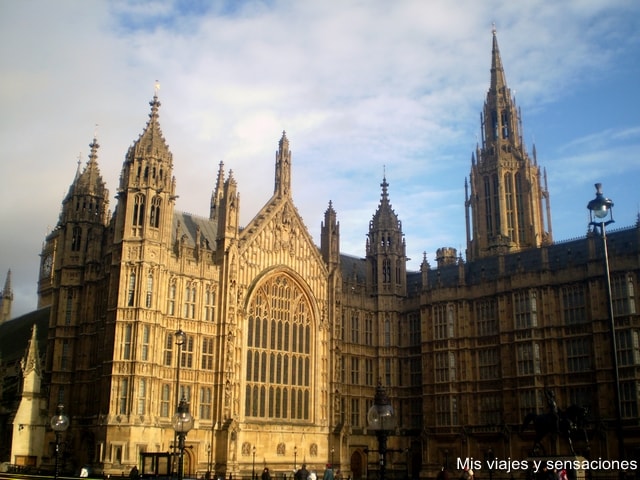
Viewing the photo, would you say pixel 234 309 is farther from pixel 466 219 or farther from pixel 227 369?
pixel 466 219

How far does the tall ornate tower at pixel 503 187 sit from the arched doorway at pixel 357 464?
40.5 metres

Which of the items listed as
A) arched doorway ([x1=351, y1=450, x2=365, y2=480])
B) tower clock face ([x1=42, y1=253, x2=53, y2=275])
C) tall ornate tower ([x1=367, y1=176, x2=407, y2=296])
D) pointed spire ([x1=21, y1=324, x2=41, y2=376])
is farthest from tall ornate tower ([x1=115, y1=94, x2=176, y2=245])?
tower clock face ([x1=42, y1=253, x2=53, y2=275])

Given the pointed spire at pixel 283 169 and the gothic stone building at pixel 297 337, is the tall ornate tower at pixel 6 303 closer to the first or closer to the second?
the gothic stone building at pixel 297 337

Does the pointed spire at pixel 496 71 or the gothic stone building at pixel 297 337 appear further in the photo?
the pointed spire at pixel 496 71

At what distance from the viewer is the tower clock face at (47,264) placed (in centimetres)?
9838

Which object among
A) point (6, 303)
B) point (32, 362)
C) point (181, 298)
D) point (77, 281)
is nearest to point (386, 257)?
point (181, 298)

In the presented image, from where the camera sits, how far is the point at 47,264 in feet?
325

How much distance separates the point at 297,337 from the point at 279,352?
2.48 metres

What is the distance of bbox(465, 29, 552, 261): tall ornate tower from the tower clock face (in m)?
58.8

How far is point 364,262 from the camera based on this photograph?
81.4 m

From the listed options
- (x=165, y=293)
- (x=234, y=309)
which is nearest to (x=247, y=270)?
(x=234, y=309)

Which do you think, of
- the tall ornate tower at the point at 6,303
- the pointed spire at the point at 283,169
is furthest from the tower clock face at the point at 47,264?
the pointed spire at the point at 283,169

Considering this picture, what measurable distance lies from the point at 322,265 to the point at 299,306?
4843mm

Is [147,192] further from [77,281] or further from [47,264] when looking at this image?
[47,264]
